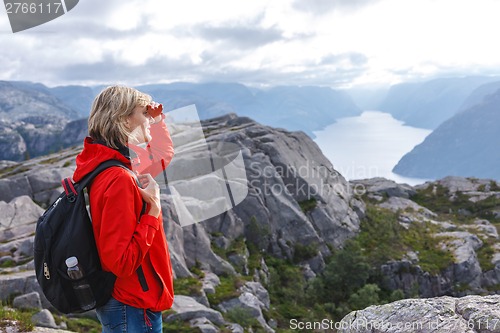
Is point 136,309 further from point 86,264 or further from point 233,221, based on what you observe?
point 233,221

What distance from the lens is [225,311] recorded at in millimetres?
33750

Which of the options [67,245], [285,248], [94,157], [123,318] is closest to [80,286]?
[67,245]

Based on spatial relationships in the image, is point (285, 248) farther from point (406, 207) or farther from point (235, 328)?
point (406, 207)

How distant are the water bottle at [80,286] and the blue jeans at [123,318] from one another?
0.31 meters

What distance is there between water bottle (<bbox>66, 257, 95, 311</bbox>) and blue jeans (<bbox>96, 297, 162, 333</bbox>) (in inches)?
12.2

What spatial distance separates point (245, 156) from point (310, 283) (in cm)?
2570

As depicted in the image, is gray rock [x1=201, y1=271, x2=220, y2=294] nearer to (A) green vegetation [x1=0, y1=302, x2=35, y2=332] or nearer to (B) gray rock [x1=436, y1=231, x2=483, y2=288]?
(A) green vegetation [x1=0, y1=302, x2=35, y2=332]

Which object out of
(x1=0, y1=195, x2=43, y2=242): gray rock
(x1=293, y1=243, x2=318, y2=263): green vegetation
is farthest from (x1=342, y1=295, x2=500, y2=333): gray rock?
(x1=293, y1=243, x2=318, y2=263): green vegetation

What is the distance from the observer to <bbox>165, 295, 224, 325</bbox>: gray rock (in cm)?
2559

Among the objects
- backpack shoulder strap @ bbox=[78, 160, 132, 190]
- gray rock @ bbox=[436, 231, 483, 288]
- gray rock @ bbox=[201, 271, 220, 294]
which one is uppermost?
backpack shoulder strap @ bbox=[78, 160, 132, 190]

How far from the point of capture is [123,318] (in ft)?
18.6

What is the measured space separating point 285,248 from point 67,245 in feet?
186

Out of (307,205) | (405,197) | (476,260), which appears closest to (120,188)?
(307,205)

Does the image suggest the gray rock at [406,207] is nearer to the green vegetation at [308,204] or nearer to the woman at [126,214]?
the green vegetation at [308,204]
